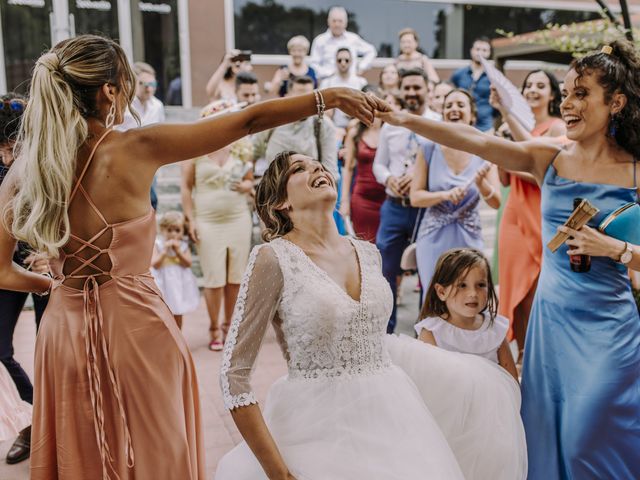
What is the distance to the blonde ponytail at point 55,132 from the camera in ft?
5.74

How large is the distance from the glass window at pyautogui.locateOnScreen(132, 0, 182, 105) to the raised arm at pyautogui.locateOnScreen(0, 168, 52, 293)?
9.54 metres

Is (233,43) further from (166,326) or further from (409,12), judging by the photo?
(166,326)

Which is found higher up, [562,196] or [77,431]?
[562,196]

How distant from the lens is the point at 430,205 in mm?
4055

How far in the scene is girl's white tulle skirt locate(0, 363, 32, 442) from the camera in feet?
8.95

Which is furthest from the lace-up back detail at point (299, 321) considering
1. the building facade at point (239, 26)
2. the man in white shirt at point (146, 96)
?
the building facade at point (239, 26)

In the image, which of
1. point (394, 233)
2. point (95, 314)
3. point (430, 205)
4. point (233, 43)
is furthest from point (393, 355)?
point (233, 43)

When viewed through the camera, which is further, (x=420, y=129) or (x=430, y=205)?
(x=430, y=205)

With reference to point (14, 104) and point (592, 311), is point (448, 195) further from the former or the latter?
point (14, 104)

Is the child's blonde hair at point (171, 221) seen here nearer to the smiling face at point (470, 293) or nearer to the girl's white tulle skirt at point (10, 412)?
the girl's white tulle skirt at point (10, 412)

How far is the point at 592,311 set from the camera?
2314 mm

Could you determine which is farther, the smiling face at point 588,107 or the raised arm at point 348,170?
the raised arm at point 348,170

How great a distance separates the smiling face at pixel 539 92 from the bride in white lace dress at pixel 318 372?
2690mm

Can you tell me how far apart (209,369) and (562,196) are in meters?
2.92
